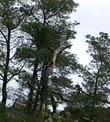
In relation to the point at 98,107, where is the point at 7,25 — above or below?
above

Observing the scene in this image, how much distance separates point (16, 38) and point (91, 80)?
6120 mm

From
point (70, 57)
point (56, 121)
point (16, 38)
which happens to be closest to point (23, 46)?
point (16, 38)

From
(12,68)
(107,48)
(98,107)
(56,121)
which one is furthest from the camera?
(107,48)

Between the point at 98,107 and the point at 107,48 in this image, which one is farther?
the point at 107,48

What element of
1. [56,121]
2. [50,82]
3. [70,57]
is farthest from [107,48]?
[56,121]

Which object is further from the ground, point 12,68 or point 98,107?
point 12,68

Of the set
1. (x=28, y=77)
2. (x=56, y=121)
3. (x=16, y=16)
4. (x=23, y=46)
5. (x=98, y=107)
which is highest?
(x=16, y=16)

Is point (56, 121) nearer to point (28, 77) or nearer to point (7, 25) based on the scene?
point (28, 77)

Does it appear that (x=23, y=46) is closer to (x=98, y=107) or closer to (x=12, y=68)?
(x=12, y=68)

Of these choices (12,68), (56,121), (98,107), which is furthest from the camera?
(12,68)

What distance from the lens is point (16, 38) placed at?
34.3 m

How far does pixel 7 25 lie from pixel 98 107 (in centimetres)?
863

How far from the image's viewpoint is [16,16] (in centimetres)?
3494

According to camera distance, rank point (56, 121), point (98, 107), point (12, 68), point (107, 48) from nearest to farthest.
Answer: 1. point (56, 121)
2. point (98, 107)
3. point (12, 68)
4. point (107, 48)
